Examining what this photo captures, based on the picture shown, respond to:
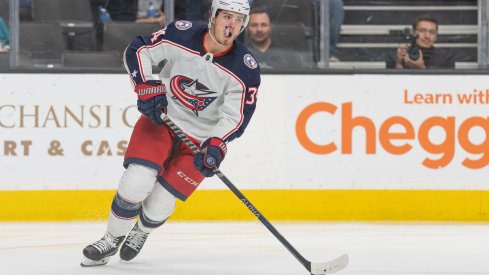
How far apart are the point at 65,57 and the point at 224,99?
7.77 feet

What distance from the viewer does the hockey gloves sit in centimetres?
455

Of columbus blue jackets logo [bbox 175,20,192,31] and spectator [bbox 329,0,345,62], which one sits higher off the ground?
columbus blue jackets logo [bbox 175,20,192,31]

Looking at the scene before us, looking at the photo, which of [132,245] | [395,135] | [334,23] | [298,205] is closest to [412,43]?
[334,23]

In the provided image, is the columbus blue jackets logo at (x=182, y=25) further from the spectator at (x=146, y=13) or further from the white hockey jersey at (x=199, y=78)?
the spectator at (x=146, y=13)

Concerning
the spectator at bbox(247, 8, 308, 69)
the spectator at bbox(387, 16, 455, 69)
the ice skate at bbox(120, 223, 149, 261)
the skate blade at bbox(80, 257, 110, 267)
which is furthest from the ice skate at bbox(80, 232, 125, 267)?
the spectator at bbox(387, 16, 455, 69)

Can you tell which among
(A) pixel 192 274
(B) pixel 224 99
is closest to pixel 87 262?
(A) pixel 192 274

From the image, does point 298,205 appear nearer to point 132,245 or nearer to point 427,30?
point 427,30

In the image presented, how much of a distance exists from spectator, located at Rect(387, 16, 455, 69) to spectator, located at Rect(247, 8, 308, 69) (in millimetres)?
580

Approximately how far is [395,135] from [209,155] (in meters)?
2.54

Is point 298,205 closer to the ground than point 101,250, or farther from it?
closer to the ground

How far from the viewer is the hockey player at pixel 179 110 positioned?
4.62 meters

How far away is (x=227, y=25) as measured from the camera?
15.3 feet

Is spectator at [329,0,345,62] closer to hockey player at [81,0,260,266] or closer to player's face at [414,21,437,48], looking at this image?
player's face at [414,21,437,48]

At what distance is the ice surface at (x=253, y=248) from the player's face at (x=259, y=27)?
3.77 feet
